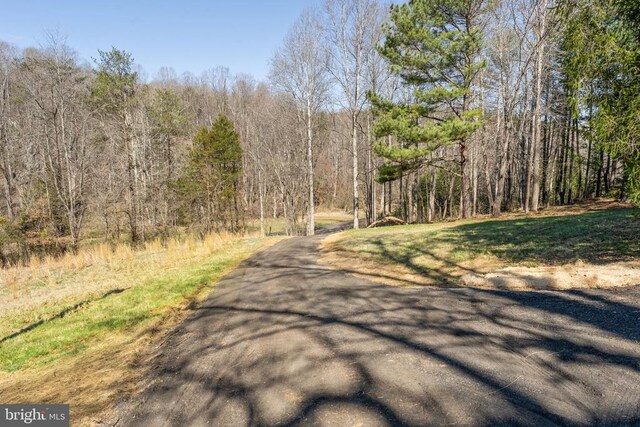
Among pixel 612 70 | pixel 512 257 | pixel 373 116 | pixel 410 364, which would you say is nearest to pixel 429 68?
pixel 373 116

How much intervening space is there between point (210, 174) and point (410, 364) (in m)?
26.1

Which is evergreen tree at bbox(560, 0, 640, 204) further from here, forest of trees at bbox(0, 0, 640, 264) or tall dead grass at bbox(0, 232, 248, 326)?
tall dead grass at bbox(0, 232, 248, 326)

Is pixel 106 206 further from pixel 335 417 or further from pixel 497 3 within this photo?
pixel 497 3

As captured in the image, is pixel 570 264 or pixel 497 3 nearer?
pixel 570 264

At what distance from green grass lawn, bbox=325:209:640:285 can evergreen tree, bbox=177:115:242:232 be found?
17.7m

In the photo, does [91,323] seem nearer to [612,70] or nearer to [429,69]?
[612,70]

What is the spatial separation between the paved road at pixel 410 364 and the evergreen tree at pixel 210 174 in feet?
71.9

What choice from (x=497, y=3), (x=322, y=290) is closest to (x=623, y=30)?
(x=322, y=290)

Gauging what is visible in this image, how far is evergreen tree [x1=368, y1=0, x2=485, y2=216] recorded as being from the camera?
16.1m

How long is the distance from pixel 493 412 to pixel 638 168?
20.2 ft

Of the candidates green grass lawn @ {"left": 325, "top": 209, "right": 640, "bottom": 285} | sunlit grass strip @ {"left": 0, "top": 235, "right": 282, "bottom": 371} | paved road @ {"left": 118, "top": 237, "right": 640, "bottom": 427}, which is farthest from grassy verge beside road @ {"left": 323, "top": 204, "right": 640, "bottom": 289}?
sunlit grass strip @ {"left": 0, "top": 235, "right": 282, "bottom": 371}

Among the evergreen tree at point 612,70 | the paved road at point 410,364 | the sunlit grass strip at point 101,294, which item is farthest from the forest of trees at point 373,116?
the sunlit grass strip at point 101,294

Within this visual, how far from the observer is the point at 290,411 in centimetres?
301

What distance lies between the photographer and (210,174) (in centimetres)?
2714
